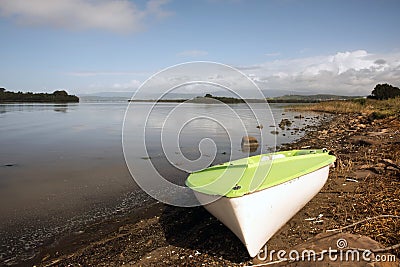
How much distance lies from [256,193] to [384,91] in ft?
230

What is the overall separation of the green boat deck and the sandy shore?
1.03 m

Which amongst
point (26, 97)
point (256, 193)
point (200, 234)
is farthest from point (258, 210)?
point (26, 97)

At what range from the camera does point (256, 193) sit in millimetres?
4566

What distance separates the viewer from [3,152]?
48.8 ft

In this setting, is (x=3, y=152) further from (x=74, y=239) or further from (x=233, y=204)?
(x=233, y=204)

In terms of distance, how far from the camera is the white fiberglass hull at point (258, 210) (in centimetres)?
453

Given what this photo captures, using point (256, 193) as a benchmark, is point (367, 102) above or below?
above

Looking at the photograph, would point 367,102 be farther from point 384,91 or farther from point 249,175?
point 249,175

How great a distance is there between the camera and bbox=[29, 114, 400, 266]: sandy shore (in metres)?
5.16

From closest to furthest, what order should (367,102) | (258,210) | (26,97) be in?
(258,210) < (367,102) < (26,97)

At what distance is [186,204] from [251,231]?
3.57 m

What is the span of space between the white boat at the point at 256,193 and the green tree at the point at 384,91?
211ft

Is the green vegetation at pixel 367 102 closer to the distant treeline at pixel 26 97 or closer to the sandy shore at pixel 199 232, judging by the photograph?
the sandy shore at pixel 199 232

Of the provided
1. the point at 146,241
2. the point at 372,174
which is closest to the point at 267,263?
the point at 146,241
